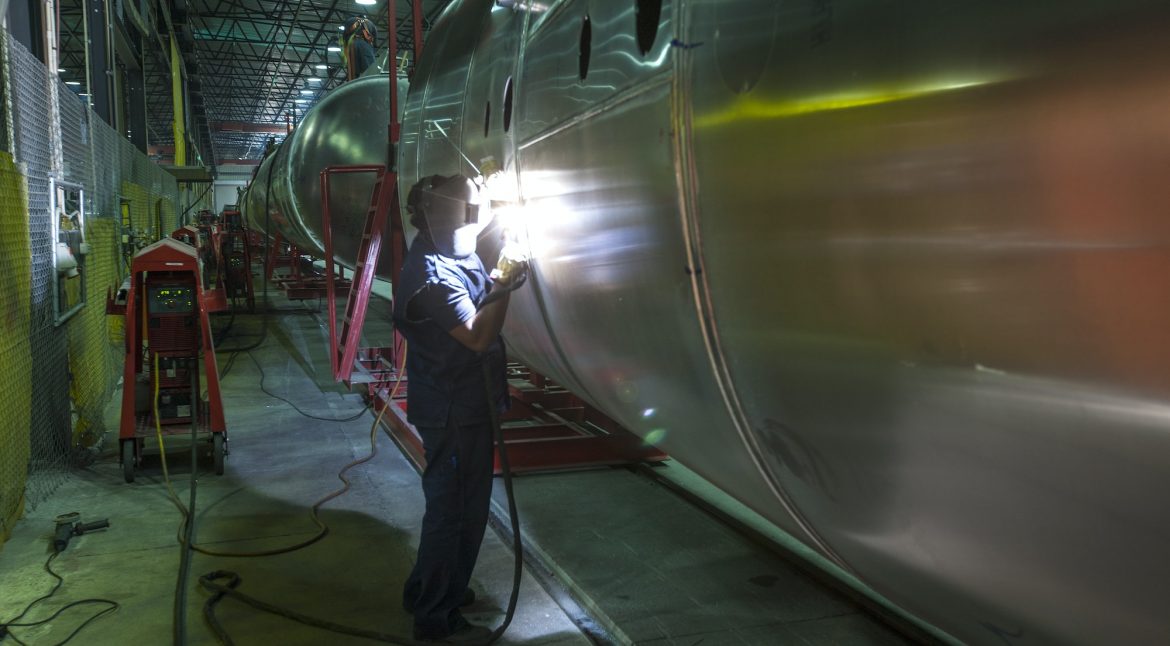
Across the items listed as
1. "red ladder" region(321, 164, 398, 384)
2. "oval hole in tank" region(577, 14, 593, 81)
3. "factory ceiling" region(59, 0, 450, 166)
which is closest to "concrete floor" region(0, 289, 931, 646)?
"red ladder" region(321, 164, 398, 384)

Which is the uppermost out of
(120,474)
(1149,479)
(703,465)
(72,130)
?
(72,130)

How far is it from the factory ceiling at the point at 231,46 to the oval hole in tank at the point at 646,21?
34.8ft

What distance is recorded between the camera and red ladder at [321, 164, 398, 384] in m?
6.30

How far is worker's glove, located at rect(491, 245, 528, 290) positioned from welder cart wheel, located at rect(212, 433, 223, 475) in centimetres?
350

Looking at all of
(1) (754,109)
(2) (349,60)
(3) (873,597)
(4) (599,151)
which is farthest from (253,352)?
(1) (754,109)

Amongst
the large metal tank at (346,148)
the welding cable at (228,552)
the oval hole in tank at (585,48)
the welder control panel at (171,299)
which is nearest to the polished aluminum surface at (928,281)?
the oval hole in tank at (585,48)

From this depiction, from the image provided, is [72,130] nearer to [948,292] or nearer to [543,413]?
[543,413]

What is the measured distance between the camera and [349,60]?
37.1ft

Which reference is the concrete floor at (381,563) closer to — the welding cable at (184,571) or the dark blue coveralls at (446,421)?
the welding cable at (184,571)

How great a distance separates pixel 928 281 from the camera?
3.22 ft

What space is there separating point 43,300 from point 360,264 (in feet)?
6.71

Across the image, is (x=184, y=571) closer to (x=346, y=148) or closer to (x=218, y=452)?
(x=218, y=452)

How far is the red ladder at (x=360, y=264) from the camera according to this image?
6.30 metres

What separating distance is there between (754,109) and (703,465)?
938 millimetres
